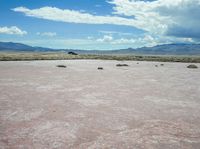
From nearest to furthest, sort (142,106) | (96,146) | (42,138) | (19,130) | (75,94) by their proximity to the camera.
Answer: (96,146), (42,138), (19,130), (142,106), (75,94)

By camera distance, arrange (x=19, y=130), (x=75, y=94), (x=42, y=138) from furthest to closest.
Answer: (x=75, y=94), (x=19, y=130), (x=42, y=138)

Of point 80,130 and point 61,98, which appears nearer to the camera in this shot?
point 80,130

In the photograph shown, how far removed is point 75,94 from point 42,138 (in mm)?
7482

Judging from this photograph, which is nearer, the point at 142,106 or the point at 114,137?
the point at 114,137

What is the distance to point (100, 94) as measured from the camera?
15.1 meters

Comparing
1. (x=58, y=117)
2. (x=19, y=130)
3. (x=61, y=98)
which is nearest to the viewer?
(x=19, y=130)

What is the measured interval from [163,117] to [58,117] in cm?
413

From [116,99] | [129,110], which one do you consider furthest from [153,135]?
[116,99]

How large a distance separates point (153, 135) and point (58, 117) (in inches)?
147

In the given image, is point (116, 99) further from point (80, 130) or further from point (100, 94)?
point (80, 130)

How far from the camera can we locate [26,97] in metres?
13.6

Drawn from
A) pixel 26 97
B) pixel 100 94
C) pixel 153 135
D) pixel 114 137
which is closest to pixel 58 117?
pixel 114 137

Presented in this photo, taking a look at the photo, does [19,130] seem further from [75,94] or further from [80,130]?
[75,94]

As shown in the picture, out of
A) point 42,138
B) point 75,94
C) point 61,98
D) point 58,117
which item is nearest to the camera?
point 42,138
